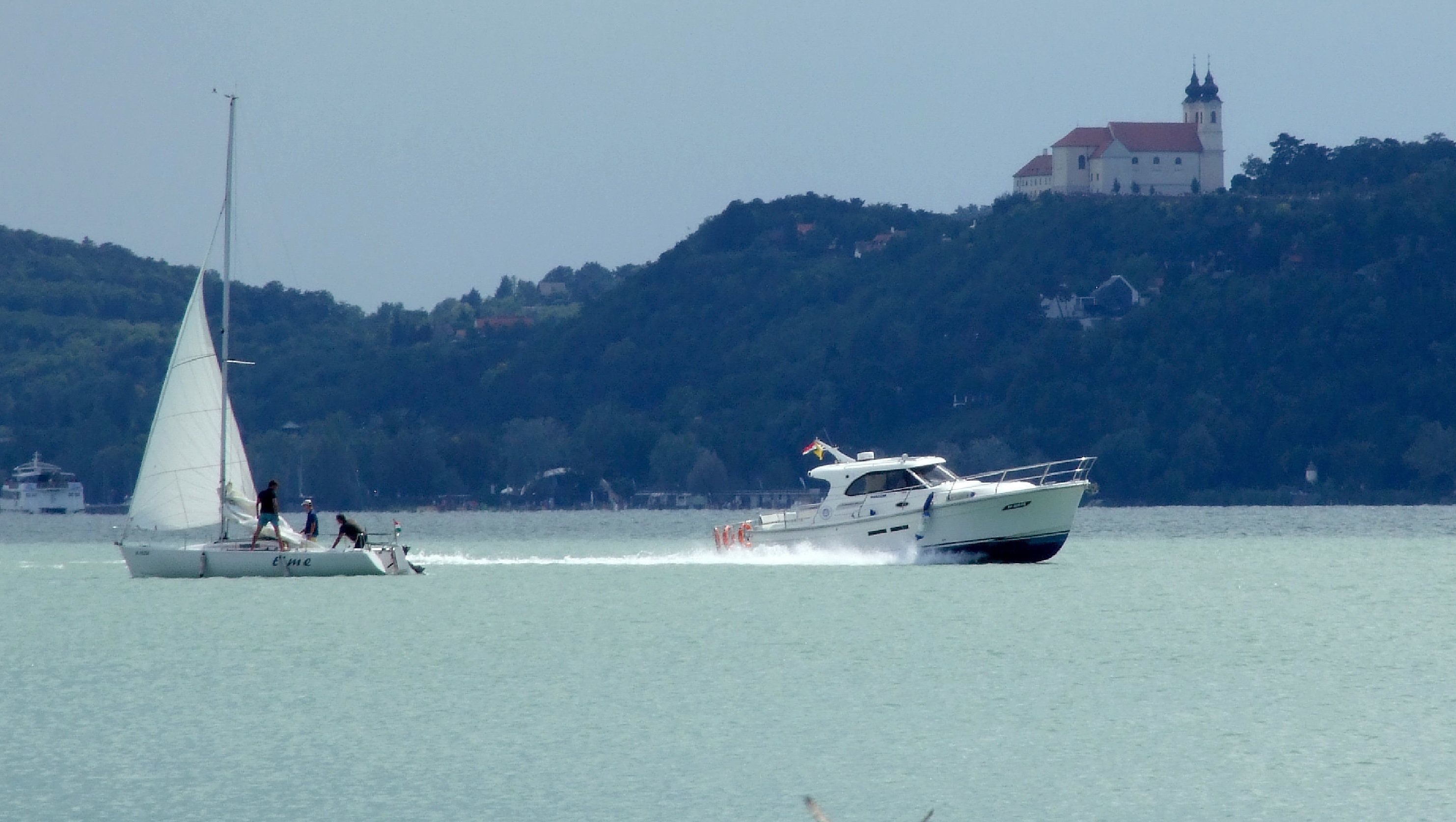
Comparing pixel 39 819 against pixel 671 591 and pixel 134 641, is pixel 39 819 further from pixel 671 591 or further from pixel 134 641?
pixel 671 591

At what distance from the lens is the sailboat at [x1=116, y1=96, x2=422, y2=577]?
164ft

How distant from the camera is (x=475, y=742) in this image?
29562 mm

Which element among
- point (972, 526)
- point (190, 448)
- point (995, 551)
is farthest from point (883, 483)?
point (190, 448)

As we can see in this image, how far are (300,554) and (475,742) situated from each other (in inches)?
836

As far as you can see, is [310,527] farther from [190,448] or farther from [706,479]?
[706,479]

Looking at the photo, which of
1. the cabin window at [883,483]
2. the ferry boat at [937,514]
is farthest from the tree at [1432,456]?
the cabin window at [883,483]

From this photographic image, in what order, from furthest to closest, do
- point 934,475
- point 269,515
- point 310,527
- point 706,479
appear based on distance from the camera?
1. point 706,479
2. point 934,475
3. point 310,527
4. point 269,515

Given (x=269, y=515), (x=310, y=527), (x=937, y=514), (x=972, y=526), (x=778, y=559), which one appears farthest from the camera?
(x=778, y=559)

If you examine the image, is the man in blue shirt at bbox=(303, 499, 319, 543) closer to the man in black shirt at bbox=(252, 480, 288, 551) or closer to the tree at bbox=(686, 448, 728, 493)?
the man in black shirt at bbox=(252, 480, 288, 551)

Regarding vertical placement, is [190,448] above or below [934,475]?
above

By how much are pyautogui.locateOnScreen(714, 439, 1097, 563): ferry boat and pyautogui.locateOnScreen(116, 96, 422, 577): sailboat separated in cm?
1201

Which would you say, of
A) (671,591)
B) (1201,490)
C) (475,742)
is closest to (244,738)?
(475,742)

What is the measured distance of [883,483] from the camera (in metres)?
55.7

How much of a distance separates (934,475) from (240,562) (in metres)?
18.0
